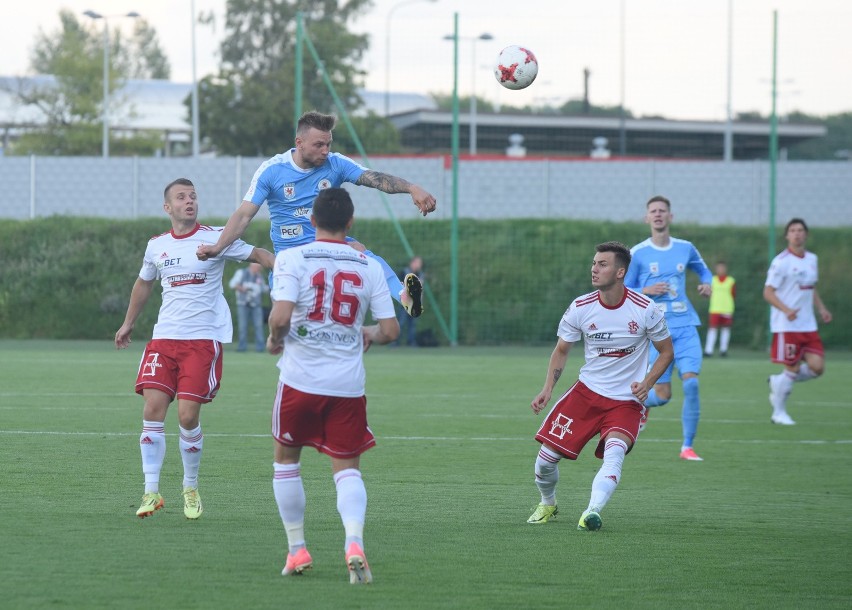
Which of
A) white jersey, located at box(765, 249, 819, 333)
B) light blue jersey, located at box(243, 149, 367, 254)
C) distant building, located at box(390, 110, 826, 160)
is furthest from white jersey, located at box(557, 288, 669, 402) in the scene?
distant building, located at box(390, 110, 826, 160)

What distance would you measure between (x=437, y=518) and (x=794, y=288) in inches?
328

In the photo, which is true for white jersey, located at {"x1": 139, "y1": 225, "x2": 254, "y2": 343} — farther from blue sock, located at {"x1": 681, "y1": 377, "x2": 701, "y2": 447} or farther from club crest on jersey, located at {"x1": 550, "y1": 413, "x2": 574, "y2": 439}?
blue sock, located at {"x1": 681, "y1": 377, "x2": 701, "y2": 447}

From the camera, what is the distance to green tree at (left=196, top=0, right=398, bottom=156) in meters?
49.4

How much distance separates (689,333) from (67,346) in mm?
17915

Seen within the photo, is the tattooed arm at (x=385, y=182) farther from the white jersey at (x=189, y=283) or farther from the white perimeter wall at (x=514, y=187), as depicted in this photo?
the white perimeter wall at (x=514, y=187)

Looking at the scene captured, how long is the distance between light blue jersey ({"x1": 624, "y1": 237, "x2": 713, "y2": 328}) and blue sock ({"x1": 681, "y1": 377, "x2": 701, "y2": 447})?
0.59 meters

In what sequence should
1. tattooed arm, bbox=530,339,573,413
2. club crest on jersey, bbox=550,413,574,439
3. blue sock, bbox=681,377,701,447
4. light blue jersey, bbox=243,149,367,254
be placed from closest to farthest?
tattooed arm, bbox=530,339,573,413, club crest on jersey, bbox=550,413,574,439, light blue jersey, bbox=243,149,367,254, blue sock, bbox=681,377,701,447

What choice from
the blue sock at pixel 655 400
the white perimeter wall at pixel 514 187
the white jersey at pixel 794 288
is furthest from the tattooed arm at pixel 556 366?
the white perimeter wall at pixel 514 187

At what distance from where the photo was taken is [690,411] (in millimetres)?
11719

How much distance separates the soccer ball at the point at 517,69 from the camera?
39.8ft

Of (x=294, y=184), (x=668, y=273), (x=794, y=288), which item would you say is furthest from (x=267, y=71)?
(x=294, y=184)

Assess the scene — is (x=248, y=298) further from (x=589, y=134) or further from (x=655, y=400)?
→ (x=589, y=134)

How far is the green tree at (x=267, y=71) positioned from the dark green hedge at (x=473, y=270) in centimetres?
1517

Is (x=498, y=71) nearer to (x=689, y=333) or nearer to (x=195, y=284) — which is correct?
(x=689, y=333)
